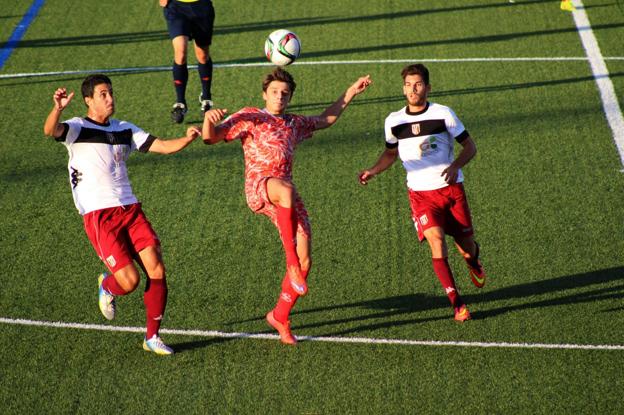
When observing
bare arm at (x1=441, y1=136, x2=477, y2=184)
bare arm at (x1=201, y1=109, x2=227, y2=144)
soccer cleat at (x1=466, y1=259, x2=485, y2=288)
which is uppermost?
bare arm at (x1=201, y1=109, x2=227, y2=144)

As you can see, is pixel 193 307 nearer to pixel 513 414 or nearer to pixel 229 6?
pixel 513 414

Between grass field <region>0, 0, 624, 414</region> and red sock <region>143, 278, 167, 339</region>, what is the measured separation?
0.26 m

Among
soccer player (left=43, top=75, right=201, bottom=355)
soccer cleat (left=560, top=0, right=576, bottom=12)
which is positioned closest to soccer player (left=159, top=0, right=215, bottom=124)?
soccer player (left=43, top=75, right=201, bottom=355)

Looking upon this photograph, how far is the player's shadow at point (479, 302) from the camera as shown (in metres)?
8.01

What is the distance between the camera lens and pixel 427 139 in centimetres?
802

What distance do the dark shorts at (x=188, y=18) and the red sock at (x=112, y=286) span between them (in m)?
4.90

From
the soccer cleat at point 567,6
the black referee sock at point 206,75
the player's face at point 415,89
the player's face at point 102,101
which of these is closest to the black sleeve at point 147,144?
Result: the player's face at point 102,101

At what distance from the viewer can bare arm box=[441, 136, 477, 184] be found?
7891 mm

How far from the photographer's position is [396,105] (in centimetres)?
1245

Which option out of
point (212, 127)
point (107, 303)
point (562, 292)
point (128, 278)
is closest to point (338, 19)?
point (562, 292)

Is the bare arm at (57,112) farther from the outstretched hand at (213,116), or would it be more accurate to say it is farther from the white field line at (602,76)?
the white field line at (602,76)

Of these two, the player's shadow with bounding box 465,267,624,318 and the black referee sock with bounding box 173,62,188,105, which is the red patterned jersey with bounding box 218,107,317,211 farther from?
the black referee sock with bounding box 173,62,188,105

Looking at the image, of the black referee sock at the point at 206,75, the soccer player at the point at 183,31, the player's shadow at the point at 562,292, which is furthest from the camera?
the black referee sock at the point at 206,75

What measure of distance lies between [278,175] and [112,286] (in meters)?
1.49
